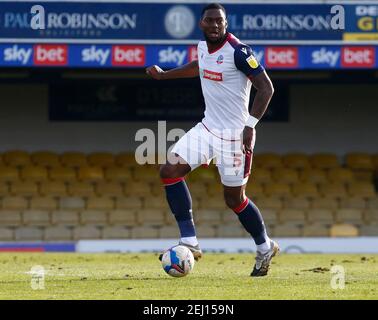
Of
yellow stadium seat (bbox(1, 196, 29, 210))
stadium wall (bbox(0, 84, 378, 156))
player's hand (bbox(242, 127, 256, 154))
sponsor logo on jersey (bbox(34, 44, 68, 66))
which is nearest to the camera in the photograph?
player's hand (bbox(242, 127, 256, 154))

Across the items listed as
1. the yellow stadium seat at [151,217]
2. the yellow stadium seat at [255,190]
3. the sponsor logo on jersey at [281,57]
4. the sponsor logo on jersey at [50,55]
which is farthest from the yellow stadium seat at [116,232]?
the sponsor logo on jersey at [281,57]

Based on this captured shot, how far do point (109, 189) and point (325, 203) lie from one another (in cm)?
381

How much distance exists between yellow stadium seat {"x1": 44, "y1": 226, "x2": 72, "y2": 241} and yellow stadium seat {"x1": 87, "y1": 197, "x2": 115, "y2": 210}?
0.64 meters

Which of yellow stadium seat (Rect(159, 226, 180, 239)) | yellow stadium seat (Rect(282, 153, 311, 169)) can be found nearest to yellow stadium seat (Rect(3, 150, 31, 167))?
yellow stadium seat (Rect(159, 226, 180, 239))

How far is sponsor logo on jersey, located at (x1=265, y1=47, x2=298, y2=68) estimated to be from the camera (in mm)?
18016

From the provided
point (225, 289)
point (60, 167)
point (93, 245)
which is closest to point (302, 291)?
point (225, 289)

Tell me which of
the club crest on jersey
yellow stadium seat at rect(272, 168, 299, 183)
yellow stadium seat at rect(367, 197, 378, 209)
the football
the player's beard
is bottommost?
yellow stadium seat at rect(367, 197, 378, 209)

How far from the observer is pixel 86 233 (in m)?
18.5

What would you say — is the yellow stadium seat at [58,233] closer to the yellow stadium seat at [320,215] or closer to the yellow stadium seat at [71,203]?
the yellow stadium seat at [71,203]

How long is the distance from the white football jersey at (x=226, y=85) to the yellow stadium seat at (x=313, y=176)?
35.7 feet

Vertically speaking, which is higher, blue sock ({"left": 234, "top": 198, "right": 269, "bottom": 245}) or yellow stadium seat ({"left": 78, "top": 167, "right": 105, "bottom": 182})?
blue sock ({"left": 234, "top": 198, "right": 269, "bottom": 245})

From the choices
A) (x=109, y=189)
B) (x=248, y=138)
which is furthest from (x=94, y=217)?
(x=248, y=138)

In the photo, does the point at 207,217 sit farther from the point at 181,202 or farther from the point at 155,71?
the point at 181,202

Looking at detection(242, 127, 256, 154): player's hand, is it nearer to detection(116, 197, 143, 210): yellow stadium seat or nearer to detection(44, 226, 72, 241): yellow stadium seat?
detection(44, 226, 72, 241): yellow stadium seat
